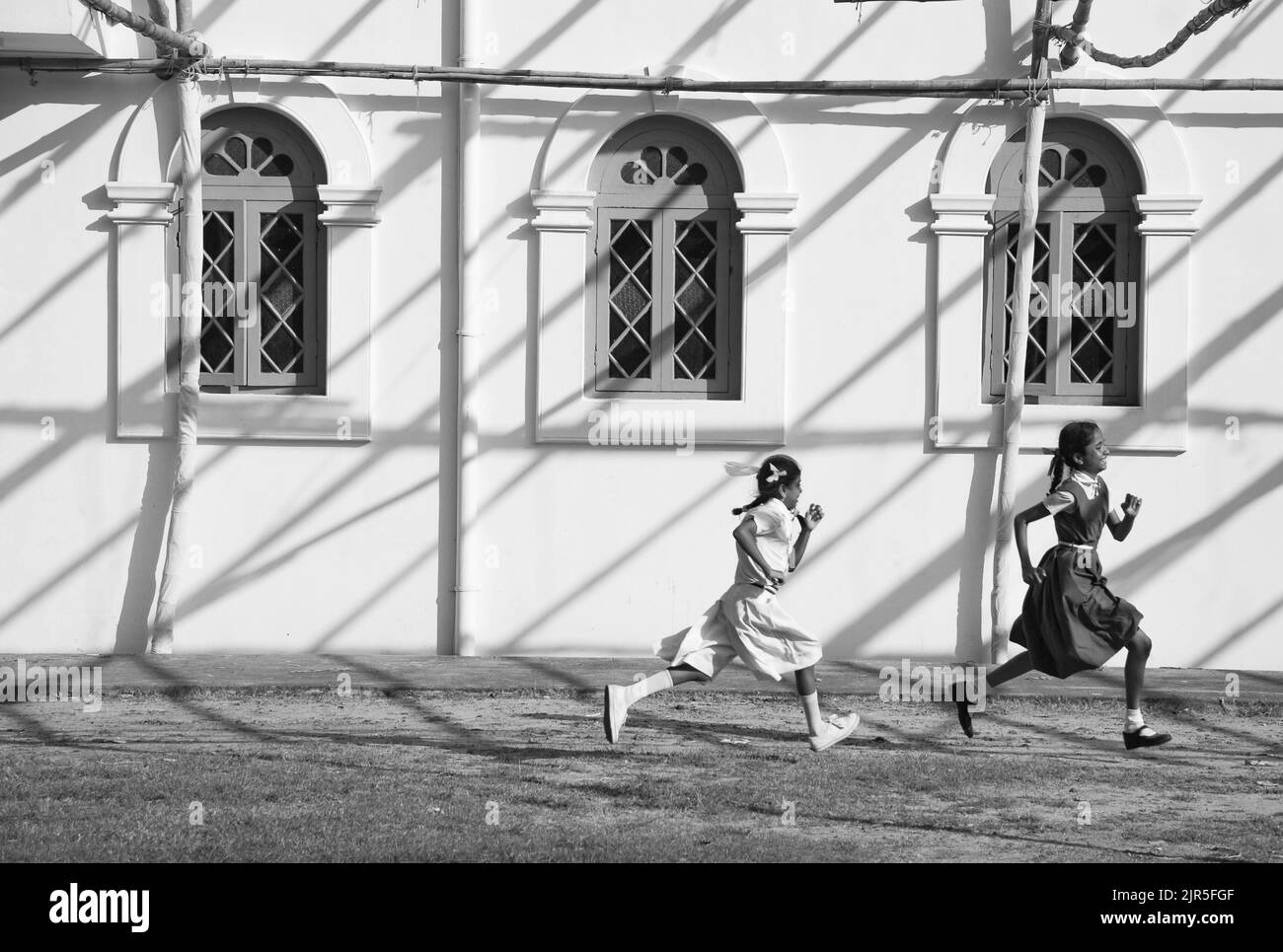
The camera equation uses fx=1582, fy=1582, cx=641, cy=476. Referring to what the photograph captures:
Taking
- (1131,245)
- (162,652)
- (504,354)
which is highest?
(1131,245)

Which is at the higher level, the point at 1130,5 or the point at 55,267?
the point at 1130,5

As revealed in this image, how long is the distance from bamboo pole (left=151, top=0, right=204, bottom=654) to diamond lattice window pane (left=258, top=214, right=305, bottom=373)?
1.64 ft

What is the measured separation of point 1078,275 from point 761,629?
4.81 metres

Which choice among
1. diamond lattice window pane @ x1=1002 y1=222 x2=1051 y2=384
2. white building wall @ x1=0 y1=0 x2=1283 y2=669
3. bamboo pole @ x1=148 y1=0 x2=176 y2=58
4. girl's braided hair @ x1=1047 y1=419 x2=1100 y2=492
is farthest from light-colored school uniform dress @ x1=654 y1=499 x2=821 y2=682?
bamboo pole @ x1=148 y1=0 x2=176 y2=58

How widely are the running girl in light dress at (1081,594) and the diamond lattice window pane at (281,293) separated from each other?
5594 mm

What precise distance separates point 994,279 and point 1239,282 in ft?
5.59

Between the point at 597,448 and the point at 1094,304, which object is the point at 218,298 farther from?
the point at 1094,304

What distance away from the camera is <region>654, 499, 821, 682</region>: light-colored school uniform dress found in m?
7.89

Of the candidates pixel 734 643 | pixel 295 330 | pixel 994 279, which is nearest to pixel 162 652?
pixel 295 330

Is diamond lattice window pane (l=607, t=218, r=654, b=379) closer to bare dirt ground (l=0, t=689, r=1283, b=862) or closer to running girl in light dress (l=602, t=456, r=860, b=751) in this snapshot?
bare dirt ground (l=0, t=689, r=1283, b=862)

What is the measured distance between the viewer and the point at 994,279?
11250mm

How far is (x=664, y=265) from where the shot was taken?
36.9 ft

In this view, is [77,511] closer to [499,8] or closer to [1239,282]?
[499,8]

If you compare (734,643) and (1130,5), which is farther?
(1130,5)
